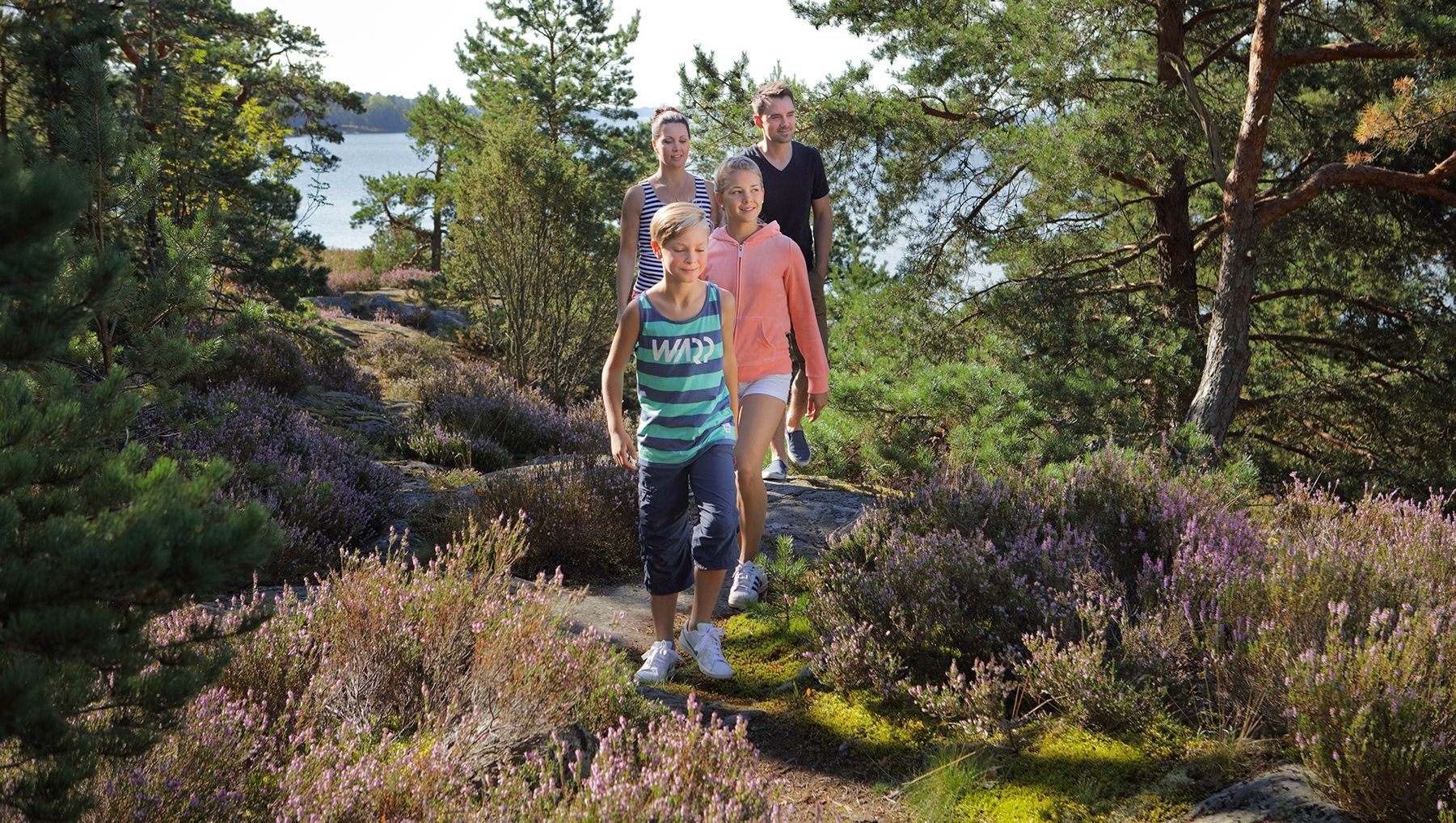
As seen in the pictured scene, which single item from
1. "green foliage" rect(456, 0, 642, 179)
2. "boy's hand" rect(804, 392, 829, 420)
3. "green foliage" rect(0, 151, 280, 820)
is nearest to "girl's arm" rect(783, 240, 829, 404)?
"boy's hand" rect(804, 392, 829, 420)

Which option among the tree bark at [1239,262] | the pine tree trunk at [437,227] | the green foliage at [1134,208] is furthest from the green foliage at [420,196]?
the tree bark at [1239,262]

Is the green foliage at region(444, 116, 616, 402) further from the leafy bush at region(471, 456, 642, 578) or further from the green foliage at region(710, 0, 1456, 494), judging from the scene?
the leafy bush at region(471, 456, 642, 578)

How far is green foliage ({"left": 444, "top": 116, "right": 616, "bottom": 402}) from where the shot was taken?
11297 mm

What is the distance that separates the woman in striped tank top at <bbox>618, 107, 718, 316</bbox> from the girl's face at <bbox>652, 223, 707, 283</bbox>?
3.48 feet

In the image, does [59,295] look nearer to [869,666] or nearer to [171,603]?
[171,603]

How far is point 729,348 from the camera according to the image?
12.7 feet

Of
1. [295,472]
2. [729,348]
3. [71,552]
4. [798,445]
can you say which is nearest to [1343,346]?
[798,445]

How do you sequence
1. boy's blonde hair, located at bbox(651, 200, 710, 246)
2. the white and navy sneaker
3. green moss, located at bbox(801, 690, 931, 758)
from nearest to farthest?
green moss, located at bbox(801, 690, 931, 758)
boy's blonde hair, located at bbox(651, 200, 710, 246)
the white and navy sneaker

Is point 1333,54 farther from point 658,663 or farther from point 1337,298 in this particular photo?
point 658,663

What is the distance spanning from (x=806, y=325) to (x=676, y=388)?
0.98m

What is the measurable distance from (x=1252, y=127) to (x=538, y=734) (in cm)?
762

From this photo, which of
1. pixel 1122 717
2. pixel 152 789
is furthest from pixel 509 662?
pixel 1122 717

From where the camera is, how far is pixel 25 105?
3.57 meters

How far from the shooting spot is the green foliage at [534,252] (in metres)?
11.3
